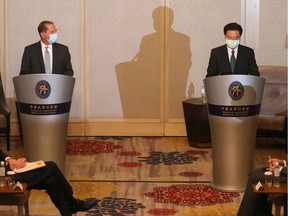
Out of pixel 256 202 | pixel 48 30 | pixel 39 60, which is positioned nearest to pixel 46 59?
pixel 39 60

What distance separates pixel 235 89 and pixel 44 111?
6.15 ft

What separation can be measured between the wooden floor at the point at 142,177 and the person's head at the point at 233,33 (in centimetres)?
144

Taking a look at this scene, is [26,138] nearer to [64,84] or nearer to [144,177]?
[64,84]

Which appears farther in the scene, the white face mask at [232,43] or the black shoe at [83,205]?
the white face mask at [232,43]

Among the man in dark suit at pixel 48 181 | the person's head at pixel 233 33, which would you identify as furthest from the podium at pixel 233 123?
Result: the man in dark suit at pixel 48 181

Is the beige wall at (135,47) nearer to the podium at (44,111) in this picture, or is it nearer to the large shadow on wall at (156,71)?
the large shadow on wall at (156,71)

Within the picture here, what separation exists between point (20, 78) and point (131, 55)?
10.4 ft

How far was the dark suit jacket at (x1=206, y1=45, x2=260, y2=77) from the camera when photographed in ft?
26.9

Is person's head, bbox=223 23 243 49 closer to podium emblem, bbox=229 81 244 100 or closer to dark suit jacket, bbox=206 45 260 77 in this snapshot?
dark suit jacket, bbox=206 45 260 77

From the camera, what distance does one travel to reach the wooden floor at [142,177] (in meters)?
7.02

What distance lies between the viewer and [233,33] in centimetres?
798

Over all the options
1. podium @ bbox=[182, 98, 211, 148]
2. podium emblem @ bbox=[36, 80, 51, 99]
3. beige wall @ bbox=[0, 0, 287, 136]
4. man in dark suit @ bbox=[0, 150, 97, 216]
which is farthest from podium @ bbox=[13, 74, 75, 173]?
beige wall @ bbox=[0, 0, 287, 136]

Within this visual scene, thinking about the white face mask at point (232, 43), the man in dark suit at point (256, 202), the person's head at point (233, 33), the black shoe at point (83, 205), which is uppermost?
the person's head at point (233, 33)

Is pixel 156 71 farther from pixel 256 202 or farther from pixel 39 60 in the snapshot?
pixel 256 202
